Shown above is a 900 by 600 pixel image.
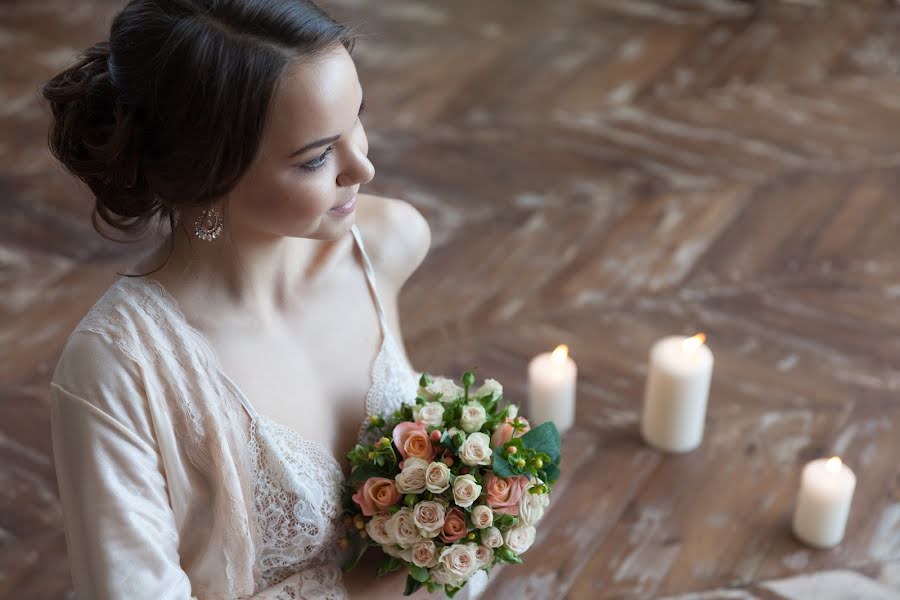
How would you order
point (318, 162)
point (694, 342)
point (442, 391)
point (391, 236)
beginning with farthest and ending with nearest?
point (694, 342), point (391, 236), point (442, 391), point (318, 162)

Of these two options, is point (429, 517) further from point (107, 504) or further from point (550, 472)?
point (107, 504)

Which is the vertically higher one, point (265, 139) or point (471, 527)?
point (265, 139)

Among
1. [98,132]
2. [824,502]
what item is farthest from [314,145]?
[824,502]

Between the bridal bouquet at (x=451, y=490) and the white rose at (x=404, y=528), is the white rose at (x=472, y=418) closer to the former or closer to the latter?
the bridal bouquet at (x=451, y=490)

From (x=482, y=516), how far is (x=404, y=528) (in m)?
0.12

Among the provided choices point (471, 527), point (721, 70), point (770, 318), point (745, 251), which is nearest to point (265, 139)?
point (471, 527)

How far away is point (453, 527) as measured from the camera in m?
1.56

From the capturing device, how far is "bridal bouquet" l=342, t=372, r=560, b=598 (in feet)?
5.08

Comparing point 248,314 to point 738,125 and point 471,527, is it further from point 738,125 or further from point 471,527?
point 738,125

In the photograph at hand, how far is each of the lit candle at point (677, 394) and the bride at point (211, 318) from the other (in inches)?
32.8

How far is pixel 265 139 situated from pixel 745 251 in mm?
2003

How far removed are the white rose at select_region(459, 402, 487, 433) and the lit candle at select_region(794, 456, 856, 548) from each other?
0.83m

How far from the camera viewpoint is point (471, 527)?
1.57 metres

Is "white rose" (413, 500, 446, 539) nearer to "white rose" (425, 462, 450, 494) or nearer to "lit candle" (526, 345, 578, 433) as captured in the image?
"white rose" (425, 462, 450, 494)
